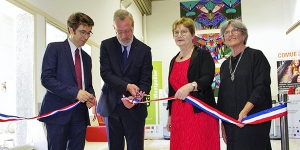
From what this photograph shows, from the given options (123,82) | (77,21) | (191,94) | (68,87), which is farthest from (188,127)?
(77,21)

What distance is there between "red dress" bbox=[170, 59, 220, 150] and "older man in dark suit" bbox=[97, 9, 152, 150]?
0.24 metres

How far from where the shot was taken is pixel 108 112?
2.05m

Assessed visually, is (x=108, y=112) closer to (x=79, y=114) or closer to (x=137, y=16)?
(x=79, y=114)

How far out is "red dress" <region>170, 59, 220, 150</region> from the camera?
6.61 ft

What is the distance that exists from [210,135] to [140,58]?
78cm

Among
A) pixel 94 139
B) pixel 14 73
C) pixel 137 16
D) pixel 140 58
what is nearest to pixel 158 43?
pixel 137 16

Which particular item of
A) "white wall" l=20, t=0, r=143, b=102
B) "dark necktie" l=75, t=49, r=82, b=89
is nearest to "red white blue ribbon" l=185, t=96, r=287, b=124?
"dark necktie" l=75, t=49, r=82, b=89

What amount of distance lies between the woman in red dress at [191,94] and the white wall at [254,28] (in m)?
7.72

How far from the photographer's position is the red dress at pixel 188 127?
6.61 feet

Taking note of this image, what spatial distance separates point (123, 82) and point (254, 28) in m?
8.96

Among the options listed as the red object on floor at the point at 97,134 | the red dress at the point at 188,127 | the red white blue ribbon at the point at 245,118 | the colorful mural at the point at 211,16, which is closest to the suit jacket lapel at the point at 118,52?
the red dress at the point at 188,127

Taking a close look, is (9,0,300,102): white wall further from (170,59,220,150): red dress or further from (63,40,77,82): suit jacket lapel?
(170,59,220,150): red dress

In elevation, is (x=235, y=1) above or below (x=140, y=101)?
above

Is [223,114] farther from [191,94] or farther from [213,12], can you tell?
[213,12]
